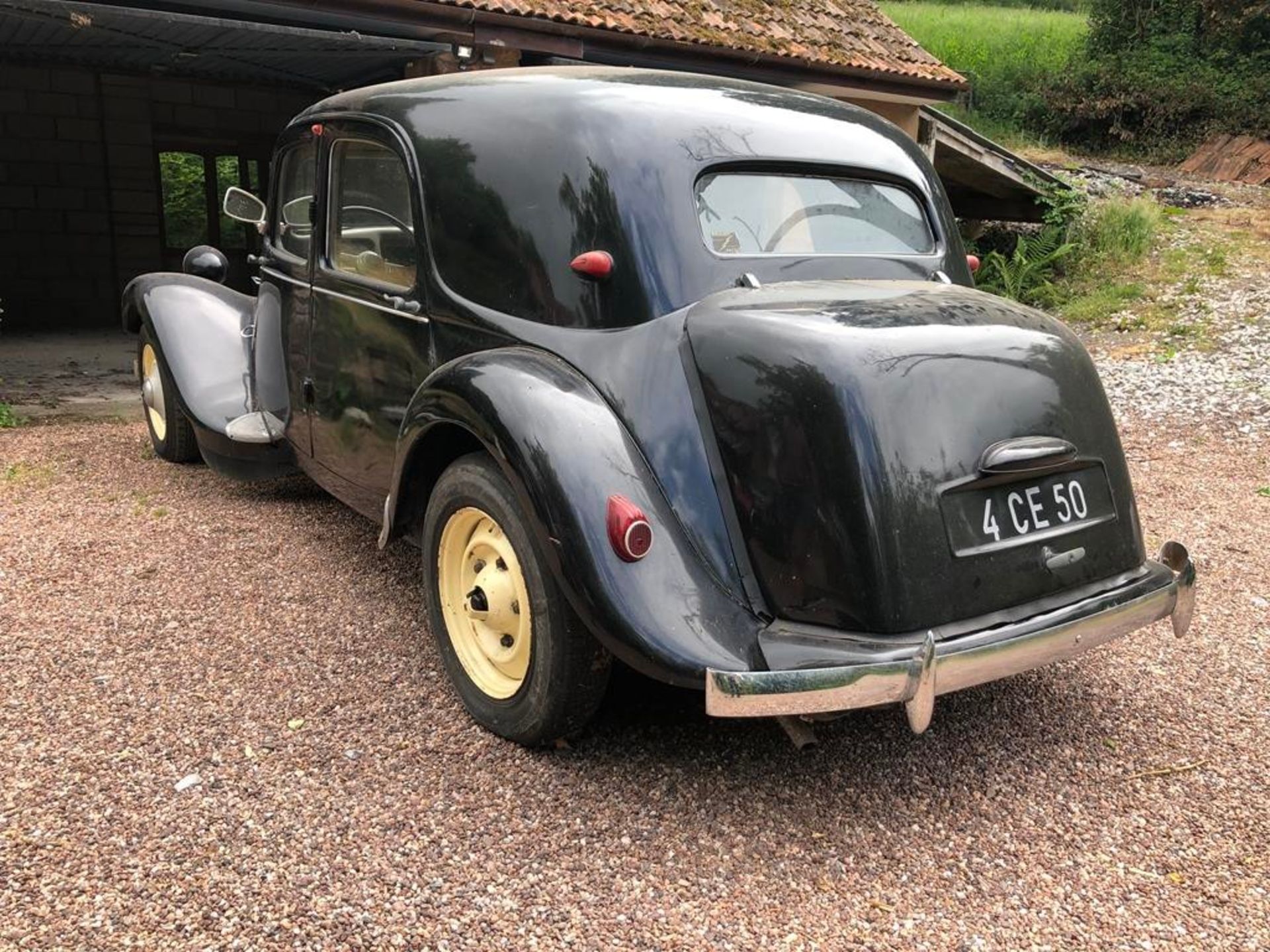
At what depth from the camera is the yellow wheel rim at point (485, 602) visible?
2.69m

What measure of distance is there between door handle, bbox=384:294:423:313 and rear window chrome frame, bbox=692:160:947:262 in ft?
3.12

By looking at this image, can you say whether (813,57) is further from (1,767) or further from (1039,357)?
(1,767)

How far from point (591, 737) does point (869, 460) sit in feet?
3.67

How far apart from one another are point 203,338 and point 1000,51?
24.4 meters

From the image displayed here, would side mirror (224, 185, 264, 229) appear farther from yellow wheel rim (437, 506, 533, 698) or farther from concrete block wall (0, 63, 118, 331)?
concrete block wall (0, 63, 118, 331)

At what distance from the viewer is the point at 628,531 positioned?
2350 millimetres

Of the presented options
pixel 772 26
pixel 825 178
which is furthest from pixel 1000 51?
pixel 825 178

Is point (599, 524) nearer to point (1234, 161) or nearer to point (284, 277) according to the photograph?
point (284, 277)

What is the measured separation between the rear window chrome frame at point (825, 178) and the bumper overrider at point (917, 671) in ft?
4.03

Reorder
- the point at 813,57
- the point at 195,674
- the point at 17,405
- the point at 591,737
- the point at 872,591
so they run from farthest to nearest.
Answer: the point at 813,57
the point at 17,405
the point at 195,674
the point at 591,737
the point at 872,591

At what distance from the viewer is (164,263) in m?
12.0

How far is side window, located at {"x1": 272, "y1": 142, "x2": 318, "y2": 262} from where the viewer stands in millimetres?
3971

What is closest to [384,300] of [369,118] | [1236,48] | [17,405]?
[369,118]

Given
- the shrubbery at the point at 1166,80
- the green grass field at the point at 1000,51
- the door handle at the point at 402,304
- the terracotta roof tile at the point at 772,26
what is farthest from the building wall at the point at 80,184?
the green grass field at the point at 1000,51
